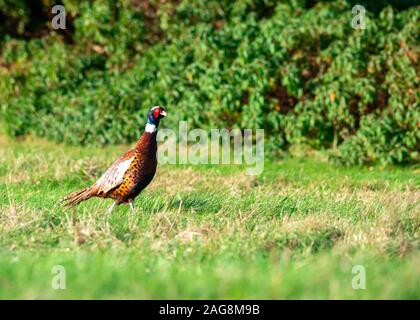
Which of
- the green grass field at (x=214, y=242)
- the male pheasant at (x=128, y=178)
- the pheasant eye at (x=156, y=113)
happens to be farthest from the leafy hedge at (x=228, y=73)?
the male pheasant at (x=128, y=178)

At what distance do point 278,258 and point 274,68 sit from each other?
7046 mm

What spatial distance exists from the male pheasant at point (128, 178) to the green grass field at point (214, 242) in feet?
0.43

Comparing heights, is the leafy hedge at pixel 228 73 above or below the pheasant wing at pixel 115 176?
above

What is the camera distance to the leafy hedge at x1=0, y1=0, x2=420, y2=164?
12734 millimetres

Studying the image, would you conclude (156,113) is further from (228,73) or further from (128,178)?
(228,73)

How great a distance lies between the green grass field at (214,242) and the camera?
19.1 ft

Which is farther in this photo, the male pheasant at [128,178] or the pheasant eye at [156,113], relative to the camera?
the pheasant eye at [156,113]

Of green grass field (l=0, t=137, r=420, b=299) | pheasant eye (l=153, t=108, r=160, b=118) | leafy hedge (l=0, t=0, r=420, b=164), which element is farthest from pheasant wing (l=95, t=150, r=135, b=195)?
leafy hedge (l=0, t=0, r=420, b=164)

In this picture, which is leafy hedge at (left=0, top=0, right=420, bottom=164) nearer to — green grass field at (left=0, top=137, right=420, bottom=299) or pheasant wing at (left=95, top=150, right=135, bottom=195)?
green grass field at (left=0, top=137, right=420, bottom=299)

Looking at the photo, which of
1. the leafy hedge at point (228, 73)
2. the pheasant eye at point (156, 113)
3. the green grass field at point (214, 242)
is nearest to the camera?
the green grass field at point (214, 242)

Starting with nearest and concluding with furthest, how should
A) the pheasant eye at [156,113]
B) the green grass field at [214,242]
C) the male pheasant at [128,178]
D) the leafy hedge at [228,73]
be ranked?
the green grass field at [214,242] < the male pheasant at [128,178] < the pheasant eye at [156,113] < the leafy hedge at [228,73]

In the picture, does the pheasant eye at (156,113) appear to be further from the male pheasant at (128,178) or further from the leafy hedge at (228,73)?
the leafy hedge at (228,73)

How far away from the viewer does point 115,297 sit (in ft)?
18.6

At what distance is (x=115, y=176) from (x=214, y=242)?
163 centimetres
